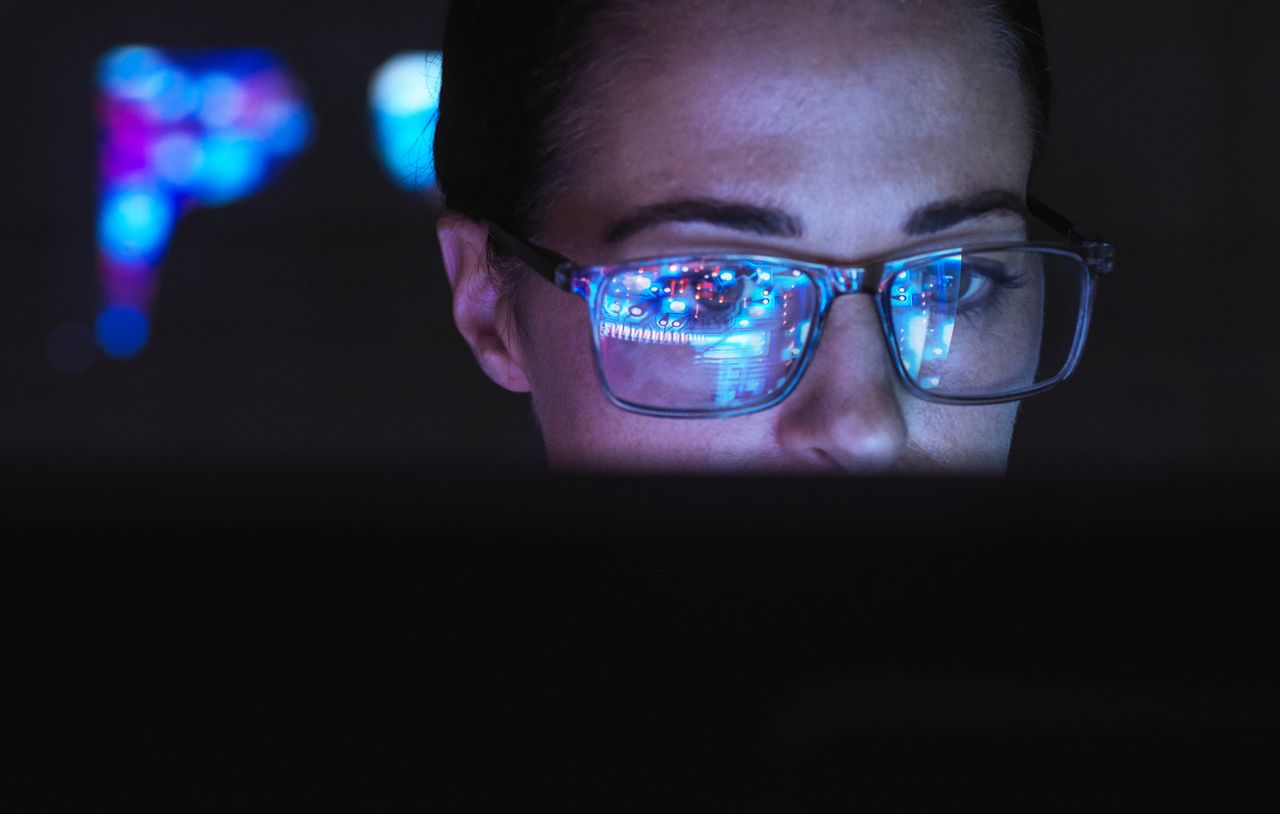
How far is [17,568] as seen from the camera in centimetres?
33

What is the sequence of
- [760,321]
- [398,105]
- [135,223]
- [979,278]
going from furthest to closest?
[135,223] < [398,105] < [979,278] < [760,321]

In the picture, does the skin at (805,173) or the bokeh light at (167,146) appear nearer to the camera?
the skin at (805,173)

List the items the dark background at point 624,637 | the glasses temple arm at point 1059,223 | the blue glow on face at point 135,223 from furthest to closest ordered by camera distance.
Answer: the blue glow on face at point 135,223
the glasses temple arm at point 1059,223
the dark background at point 624,637

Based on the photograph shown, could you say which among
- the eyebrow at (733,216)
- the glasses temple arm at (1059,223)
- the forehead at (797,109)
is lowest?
the eyebrow at (733,216)

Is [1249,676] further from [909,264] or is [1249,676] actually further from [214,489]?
[909,264]

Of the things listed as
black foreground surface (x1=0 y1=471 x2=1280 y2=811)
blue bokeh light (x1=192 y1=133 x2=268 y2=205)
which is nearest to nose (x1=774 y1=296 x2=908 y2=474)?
black foreground surface (x1=0 y1=471 x2=1280 y2=811)

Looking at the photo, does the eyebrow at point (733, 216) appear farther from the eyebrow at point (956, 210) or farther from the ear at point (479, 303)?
the ear at point (479, 303)

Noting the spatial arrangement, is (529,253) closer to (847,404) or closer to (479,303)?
(479,303)

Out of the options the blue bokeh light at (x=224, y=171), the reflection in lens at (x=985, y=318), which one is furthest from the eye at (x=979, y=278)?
the blue bokeh light at (x=224, y=171)

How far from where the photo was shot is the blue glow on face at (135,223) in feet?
18.8

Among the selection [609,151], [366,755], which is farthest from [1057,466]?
[609,151]

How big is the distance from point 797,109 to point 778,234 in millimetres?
109

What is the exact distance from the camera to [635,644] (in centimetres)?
33

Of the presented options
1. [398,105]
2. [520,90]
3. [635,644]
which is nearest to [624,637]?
[635,644]
